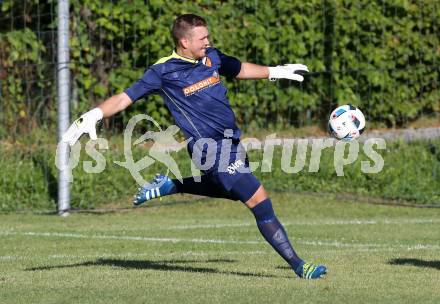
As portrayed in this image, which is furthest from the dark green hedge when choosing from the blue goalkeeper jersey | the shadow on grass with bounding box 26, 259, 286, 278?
the blue goalkeeper jersey

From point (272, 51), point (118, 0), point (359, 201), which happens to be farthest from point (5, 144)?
point (359, 201)

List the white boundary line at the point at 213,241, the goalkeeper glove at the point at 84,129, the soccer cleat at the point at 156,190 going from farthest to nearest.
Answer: the white boundary line at the point at 213,241 → the soccer cleat at the point at 156,190 → the goalkeeper glove at the point at 84,129

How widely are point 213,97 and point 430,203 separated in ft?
23.7

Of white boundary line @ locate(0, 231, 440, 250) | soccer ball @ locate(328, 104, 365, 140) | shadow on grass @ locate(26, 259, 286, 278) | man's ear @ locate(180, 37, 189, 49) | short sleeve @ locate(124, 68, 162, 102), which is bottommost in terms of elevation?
white boundary line @ locate(0, 231, 440, 250)

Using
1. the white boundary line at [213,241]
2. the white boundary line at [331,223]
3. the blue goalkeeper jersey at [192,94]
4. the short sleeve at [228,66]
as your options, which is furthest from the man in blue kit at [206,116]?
the white boundary line at [331,223]

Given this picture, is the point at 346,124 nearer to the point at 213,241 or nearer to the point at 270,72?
the point at 270,72

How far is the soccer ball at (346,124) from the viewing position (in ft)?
27.2

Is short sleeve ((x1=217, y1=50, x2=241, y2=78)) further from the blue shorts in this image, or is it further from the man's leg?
the man's leg

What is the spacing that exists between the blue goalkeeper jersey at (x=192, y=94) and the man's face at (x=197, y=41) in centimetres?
8

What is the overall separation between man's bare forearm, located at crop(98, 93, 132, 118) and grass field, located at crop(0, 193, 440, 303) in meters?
1.27

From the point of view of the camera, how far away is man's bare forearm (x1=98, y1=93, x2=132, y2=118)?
741 cm

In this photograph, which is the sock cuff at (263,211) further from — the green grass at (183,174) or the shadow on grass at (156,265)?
the green grass at (183,174)

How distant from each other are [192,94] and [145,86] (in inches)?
14.7

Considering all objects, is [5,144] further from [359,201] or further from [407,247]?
[407,247]
